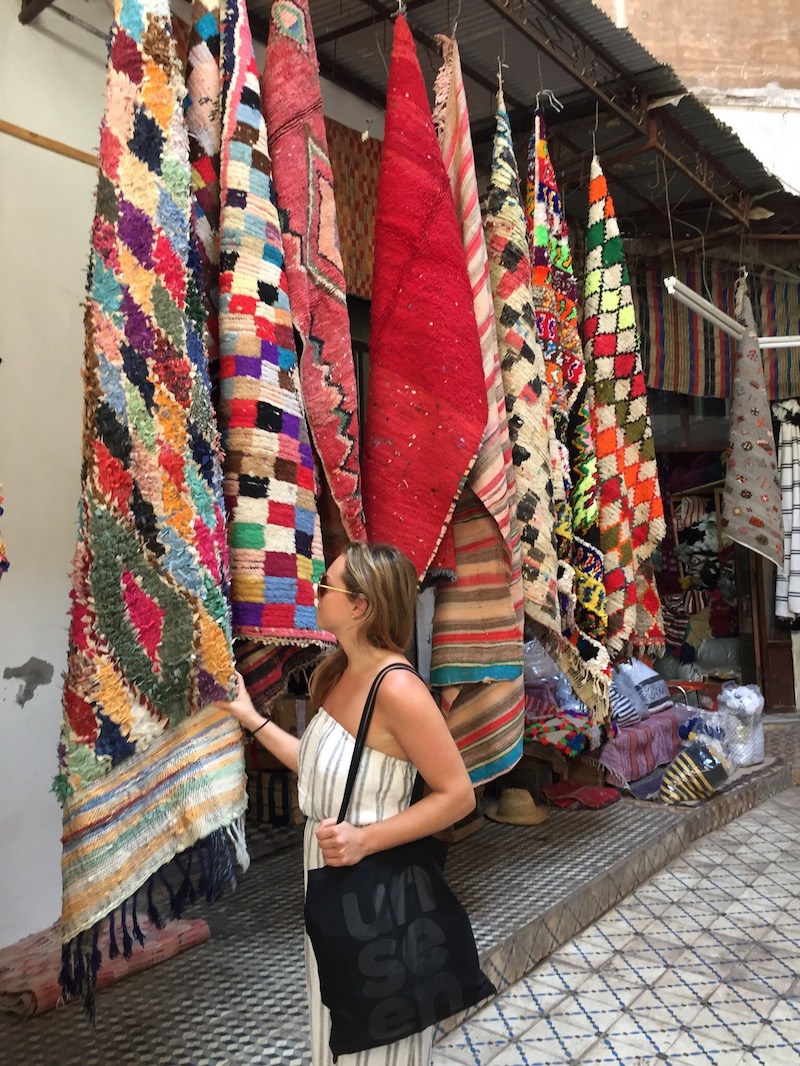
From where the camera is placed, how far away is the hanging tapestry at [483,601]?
209 centimetres

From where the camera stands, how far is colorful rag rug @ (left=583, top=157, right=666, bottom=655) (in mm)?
2896

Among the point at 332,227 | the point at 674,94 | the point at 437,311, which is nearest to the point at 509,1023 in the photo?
the point at 437,311

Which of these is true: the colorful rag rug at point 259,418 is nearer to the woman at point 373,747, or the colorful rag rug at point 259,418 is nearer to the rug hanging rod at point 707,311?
the woman at point 373,747

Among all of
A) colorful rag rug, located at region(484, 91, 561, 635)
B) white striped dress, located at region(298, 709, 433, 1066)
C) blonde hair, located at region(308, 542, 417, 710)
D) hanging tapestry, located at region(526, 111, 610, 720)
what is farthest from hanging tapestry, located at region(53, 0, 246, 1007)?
hanging tapestry, located at region(526, 111, 610, 720)

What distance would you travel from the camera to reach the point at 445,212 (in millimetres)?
1996

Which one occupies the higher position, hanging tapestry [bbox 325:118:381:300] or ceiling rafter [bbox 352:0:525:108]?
ceiling rafter [bbox 352:0:525:108]

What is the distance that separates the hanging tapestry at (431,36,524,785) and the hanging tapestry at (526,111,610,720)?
38cm

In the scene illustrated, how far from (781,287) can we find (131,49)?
522 cm

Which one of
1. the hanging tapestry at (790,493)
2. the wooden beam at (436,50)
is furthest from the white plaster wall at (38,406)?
the hanging tapestry at (790,493)

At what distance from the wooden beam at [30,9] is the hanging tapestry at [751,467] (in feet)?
12.1

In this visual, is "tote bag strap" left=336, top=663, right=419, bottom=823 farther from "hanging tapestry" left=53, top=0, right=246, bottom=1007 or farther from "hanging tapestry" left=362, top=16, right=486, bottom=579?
"hanging tapestry" left=362, top=16, right=486, bottom=579

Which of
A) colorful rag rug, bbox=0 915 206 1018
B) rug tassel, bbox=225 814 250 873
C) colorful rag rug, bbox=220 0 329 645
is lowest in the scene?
colorful rag rug, bbox=0 915 206 1018

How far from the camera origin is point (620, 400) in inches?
115

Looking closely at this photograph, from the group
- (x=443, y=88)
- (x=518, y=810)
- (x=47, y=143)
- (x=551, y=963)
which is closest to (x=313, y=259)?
(x=443, y=88)
